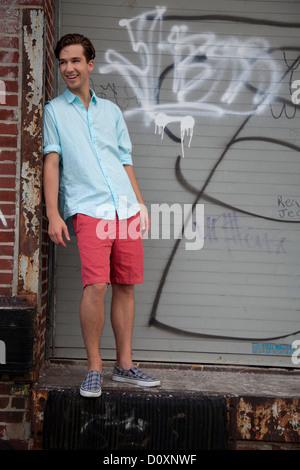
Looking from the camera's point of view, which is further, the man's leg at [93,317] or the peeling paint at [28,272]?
the peeling paint at [28,272]

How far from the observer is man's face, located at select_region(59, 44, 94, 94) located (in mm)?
2793

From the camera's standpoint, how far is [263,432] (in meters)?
2.83

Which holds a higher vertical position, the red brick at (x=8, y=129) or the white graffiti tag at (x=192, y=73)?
the white graffiti tag at (x=192, y=73)

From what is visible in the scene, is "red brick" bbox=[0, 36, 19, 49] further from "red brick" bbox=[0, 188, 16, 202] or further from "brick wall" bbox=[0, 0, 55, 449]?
"red brick" bbox=[0, 188, 16, 202]

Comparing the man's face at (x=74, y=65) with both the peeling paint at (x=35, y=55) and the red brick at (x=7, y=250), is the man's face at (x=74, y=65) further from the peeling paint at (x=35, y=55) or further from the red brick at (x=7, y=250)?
the red brick at (x=7, y=250)

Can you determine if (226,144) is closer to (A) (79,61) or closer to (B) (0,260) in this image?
(A) (79,61)

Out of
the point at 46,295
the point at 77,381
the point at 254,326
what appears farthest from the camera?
the point at 254,326

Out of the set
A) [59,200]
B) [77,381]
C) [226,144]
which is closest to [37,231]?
[59,200]

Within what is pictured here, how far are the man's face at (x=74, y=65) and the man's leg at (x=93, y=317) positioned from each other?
4.00ft

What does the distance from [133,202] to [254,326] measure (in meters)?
1.37

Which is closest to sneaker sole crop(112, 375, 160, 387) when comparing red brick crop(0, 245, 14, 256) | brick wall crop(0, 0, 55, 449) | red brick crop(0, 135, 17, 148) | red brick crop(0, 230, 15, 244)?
brick wall crop(0, 0, 55, 449)

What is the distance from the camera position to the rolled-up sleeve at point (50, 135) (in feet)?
9.19

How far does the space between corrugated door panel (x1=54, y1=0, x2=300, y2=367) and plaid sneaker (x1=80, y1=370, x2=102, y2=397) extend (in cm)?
76

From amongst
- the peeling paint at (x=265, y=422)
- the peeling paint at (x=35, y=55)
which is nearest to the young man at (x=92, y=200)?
the peeling paint at (x=35, y=55)
